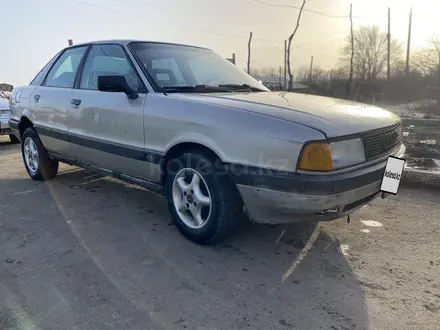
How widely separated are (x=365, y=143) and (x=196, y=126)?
1172 mm

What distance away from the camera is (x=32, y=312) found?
6.79 feet

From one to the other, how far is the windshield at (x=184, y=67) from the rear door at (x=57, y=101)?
3.23 feet

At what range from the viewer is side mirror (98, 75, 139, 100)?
3002 millimetres

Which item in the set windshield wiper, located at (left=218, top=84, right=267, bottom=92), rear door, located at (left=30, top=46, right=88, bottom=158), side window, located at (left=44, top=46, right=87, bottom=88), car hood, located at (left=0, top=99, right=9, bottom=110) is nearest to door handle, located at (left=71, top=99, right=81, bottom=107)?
rear door, located at (left=30, top=46, right=88, bottom=158)

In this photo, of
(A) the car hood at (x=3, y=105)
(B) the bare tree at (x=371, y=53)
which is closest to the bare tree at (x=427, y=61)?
(B) the bare tree at (x=371, y=53)

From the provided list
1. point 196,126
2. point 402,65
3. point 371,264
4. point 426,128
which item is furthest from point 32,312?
point 402,65

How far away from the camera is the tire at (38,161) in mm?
4637

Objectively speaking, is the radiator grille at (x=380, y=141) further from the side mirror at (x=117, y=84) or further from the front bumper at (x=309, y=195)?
the side mirror at (x=117, y=84)

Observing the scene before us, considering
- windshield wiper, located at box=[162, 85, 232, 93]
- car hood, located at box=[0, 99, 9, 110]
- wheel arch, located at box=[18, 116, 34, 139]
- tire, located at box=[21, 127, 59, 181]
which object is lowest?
tire, located at box=[21, 127, 59, 181]

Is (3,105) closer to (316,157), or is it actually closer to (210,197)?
(210,197)

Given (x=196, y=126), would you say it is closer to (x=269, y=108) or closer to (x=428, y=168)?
(x=269, y=108)

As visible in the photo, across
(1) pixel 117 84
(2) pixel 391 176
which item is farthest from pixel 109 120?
(2) pixel 391 176

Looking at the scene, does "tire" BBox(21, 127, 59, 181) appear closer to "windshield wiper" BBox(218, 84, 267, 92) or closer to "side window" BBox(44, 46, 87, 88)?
"side window" BBox(44, 46, 87, 88)

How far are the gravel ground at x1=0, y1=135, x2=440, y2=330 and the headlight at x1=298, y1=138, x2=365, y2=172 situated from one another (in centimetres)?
75
